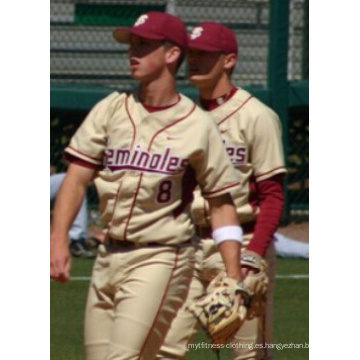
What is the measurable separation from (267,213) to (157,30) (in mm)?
942

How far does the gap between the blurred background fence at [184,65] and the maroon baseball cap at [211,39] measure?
5066 mm

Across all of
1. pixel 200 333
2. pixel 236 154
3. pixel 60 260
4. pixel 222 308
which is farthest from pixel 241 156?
pixel 200 333

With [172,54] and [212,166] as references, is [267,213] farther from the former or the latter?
[172,54]

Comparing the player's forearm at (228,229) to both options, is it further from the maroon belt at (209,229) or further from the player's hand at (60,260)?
the maroon belt at (209,229)

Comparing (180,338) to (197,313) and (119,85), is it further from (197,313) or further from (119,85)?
(119,85)

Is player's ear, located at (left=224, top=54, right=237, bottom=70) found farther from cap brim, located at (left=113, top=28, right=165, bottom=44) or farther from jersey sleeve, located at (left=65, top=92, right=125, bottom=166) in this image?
jersey sleeve, located at (left=65, top=92, right=125, bottom=166)

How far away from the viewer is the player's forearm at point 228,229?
423cm

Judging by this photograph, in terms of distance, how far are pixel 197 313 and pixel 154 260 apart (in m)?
0.35

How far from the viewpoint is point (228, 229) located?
13.9ft

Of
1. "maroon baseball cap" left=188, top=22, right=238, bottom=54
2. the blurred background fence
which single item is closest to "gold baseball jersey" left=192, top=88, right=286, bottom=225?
"maroon baseball cap" left=188, top=22, right=238, bottom=54

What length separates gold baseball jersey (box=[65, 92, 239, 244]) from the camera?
4152mm

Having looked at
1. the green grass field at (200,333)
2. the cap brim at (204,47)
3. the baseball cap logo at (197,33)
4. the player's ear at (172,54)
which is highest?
the player's ear at (172,54)

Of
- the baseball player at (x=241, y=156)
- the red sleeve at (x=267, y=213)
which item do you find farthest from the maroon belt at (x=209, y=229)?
the red sleeve at (x=267, y=213)
